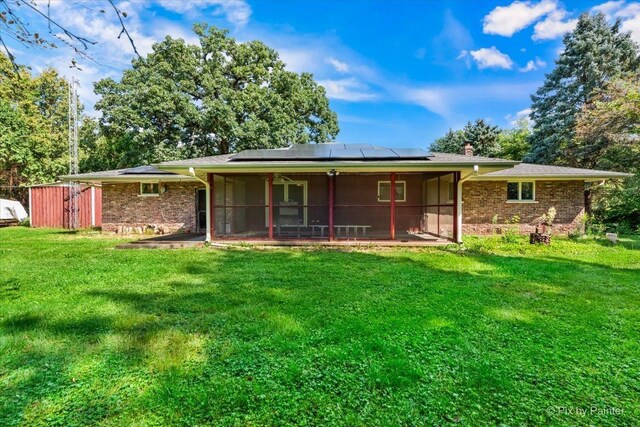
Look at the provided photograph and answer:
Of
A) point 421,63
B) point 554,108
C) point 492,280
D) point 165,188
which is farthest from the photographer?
point 554,108

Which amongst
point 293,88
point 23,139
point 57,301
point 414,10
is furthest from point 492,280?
point 23,139

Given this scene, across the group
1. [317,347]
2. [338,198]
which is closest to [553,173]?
[338,198]

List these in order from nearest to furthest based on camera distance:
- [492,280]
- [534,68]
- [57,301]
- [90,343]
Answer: [90,343], [57,301], [492,280], [534,68]

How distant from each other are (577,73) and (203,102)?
69.3ft

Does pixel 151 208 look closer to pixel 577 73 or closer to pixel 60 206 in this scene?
pixel 60 206

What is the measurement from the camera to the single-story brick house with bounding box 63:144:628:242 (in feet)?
32.4

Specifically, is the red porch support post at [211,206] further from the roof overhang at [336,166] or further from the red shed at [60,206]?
the red shed at [60,206]

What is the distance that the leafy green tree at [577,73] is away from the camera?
56.7 ft

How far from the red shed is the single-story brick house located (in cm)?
321

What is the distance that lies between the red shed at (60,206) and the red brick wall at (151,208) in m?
3.17

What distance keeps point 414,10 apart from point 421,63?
255 inches

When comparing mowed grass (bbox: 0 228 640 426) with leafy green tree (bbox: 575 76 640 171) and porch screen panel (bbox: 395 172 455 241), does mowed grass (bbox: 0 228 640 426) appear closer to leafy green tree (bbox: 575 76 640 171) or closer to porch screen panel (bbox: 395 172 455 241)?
porch screen panel (bbox: 395 172 455 241)

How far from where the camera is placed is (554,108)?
61.3 feet

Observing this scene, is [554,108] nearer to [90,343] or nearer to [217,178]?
[217,178]
